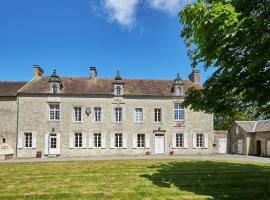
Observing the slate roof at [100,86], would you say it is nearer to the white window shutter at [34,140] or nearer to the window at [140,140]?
the white window shutter at [34,140]

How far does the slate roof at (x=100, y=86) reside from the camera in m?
24.1

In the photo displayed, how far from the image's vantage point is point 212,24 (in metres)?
5.98

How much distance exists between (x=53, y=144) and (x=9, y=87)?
23.4ft

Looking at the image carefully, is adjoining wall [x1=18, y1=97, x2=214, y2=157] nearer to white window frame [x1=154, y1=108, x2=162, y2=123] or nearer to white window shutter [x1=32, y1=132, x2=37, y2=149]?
white window shutter [x1=32, y1=132, x2=37, y2=149]

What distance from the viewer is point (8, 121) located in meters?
23.5

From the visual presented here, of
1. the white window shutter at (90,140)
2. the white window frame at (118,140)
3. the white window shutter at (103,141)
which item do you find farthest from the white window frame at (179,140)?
the white window shutter at (90,140)

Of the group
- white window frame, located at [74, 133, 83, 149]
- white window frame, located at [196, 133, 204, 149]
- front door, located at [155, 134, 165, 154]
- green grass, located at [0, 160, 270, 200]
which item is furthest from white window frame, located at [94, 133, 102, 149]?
green grass, located at [0, 160, 270, 200]

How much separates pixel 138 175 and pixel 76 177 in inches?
97.6

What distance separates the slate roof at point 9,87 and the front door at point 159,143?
13.7m

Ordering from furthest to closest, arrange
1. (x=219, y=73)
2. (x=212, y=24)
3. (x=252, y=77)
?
(x=219, y=73)
(x=252, y=77)
(x=212, y=24)

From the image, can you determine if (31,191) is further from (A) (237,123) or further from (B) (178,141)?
(A) (237,123)

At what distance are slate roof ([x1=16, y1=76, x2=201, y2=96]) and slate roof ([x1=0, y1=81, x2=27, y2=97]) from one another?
113 centimetres

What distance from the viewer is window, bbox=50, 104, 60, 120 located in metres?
23.8

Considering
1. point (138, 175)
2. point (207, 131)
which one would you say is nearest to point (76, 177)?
point (138, 175)
